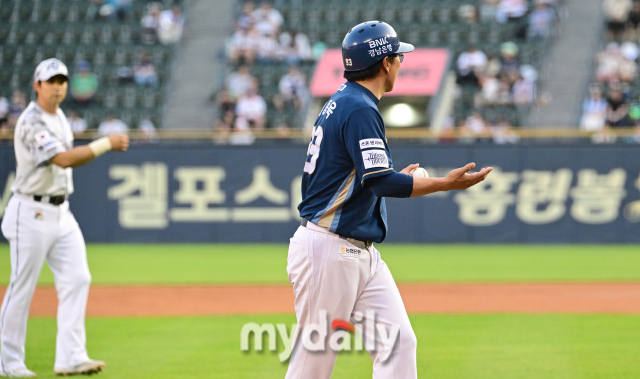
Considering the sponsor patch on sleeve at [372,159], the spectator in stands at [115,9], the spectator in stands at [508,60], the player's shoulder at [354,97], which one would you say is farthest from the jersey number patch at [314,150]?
the spectator in stands at [115,9]

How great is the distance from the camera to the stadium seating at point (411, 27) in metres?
19.2

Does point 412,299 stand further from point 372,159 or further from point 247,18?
point 247,18

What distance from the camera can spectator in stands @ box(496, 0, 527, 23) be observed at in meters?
19.9

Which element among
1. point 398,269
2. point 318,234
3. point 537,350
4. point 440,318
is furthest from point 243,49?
point 318,234

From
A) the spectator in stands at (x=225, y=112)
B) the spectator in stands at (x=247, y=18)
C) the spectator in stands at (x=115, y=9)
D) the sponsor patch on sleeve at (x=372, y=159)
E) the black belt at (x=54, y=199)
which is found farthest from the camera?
the spectator in stands at (x=115, y=9)

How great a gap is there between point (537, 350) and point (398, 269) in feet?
18.5

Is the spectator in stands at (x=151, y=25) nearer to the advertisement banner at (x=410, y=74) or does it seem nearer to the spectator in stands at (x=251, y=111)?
the spectator in stands at (x=251, y=111)

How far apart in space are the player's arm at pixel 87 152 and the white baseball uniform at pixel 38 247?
0.09 metres

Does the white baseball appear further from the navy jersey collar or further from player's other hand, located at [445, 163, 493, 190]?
the navy jersey collar

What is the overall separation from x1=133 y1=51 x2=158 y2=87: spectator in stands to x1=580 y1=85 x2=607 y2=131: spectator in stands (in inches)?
407

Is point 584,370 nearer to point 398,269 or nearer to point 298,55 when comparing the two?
point 398,269

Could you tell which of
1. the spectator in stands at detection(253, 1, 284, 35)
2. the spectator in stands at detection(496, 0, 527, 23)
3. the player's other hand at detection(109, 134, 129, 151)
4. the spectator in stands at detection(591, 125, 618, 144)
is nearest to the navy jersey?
the player's other hand at detection(109, 134, 129, 151)

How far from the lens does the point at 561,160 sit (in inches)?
609

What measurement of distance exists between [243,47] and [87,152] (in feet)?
48.0
